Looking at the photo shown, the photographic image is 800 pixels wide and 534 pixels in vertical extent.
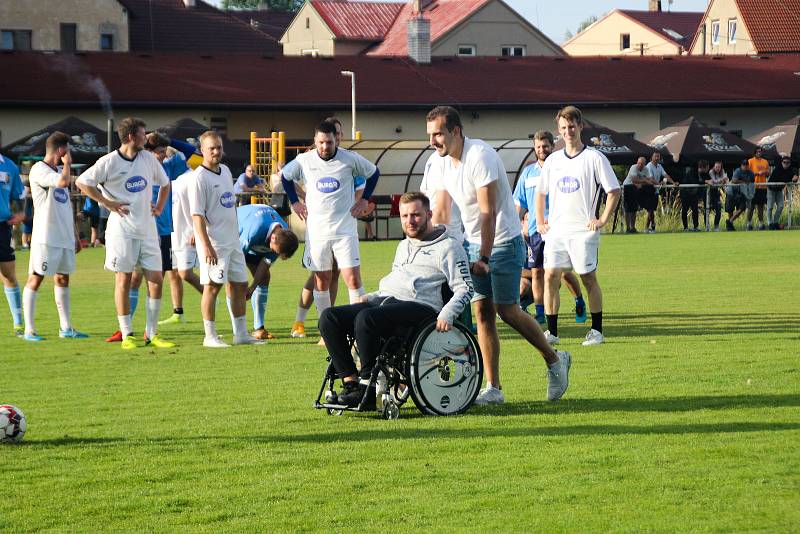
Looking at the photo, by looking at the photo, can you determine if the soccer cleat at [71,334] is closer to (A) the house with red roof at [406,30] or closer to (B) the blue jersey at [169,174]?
(B) the blue jersey at [169,174]

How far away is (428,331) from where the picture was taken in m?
8.66

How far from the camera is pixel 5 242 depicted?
14.6 meters

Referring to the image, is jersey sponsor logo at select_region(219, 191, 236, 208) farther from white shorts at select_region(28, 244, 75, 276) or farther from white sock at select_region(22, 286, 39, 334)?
white sock at select_region(22, 286, 39, 334)

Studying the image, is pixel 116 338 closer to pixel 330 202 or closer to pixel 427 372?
pixel 330 202

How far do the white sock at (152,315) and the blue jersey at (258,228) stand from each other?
1197 mm

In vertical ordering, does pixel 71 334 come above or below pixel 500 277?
below

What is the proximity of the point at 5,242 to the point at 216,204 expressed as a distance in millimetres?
2865

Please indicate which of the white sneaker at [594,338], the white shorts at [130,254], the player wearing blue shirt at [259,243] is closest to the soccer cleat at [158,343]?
the white shorts at [130,254]

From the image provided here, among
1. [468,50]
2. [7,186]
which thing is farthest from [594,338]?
[468,50]

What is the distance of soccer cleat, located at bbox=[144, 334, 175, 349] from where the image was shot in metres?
13.7

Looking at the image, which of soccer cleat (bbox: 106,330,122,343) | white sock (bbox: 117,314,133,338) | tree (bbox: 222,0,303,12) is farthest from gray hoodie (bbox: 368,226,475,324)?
tree (bbox: 222,0,303,12)

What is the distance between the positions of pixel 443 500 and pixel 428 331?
228 centimetres

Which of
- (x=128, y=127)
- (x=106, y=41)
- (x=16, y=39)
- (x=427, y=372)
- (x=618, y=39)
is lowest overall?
(x=427, y=372)

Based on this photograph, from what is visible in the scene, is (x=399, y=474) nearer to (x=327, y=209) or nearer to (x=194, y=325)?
(x=327, y=209)
